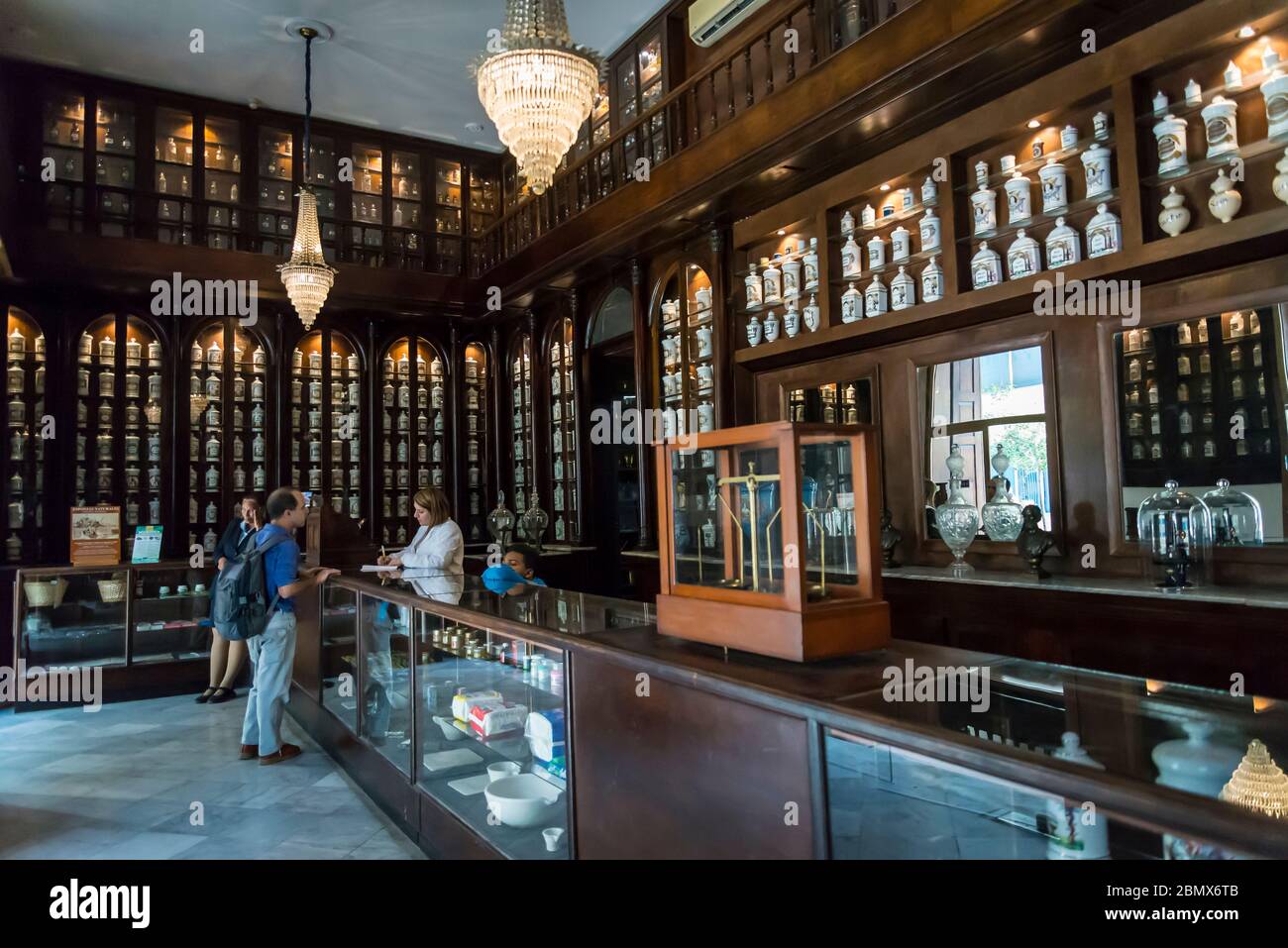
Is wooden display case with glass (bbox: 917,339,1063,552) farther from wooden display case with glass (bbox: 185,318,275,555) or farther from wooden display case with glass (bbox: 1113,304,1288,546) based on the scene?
wooden display case with glass (bbox: 185,318,275,555)

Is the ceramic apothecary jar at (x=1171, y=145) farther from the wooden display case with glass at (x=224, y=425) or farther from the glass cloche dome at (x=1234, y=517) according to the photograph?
the wooden display case with glass at (x=224, y=425)

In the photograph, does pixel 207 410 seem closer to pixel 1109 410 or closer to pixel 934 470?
pixel 934 470

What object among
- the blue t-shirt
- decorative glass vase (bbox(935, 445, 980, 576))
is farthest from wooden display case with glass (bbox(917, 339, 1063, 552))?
the blue t-shirt

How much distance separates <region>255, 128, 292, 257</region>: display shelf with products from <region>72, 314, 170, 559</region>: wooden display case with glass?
60.3 inches

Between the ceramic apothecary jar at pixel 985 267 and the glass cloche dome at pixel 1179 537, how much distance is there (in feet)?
4.44

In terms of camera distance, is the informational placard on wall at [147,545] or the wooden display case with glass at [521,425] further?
the wooden display case with glass at [521,425]

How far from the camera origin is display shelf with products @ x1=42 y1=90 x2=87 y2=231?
24.5ft

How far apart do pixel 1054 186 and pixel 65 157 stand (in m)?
8.69

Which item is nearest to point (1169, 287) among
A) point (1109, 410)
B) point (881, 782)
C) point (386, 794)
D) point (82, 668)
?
point (1109, 410)

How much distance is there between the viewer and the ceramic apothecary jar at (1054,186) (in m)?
3.93

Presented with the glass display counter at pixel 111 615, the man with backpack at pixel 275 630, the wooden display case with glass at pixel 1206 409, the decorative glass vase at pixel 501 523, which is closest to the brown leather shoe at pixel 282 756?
the man with backpack at pixel 275 630
